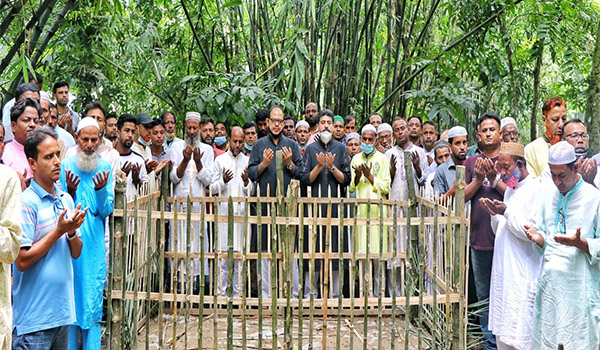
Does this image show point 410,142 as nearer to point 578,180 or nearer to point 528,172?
point 528,172

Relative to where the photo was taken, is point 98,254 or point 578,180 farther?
point 98,254

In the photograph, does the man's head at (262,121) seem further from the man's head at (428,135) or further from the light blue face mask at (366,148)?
the man's head at (428,135)

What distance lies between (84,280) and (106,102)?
162 inches

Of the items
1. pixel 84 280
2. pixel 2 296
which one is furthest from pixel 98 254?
pixel 2 296

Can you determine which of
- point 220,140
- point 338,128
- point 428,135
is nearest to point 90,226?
point 220,140

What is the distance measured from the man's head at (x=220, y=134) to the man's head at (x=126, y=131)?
1.42m

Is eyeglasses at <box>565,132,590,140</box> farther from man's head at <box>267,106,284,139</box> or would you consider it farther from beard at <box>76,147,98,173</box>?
beard at <box>76,147,98,173</box>

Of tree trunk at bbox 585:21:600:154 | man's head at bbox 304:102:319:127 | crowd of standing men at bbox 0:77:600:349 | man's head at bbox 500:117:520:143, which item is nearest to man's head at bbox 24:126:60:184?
crowd of standing men at bbox 0:77:600:349

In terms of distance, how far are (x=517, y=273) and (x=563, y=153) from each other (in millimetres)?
1042

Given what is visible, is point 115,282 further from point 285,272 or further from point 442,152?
point 442,152

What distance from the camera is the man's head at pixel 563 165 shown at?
335 centimetres

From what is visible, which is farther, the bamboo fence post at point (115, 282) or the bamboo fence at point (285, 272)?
the bamboo fence post at point (115, 282)

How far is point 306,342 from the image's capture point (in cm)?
454

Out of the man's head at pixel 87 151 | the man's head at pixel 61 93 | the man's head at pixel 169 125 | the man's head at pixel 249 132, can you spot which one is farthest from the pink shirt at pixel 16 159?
the man's head at pixel 249 132
